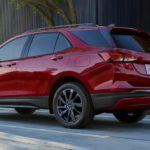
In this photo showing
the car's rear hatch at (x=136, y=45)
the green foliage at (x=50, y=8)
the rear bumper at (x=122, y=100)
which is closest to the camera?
the rear bumper at (x=122, y=100)

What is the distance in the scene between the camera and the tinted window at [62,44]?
9.52 meters

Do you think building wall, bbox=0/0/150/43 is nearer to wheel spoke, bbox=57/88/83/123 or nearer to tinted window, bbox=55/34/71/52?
tinted window, bbox=55/34/71/52

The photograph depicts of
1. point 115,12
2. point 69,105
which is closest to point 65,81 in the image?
point 69,105

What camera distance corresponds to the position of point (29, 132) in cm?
902

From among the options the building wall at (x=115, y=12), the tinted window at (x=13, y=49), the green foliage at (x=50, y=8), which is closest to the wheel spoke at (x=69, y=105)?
the tinted window at (x=13, y=49)

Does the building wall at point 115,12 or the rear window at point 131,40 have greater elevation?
the building wall at point 115,12

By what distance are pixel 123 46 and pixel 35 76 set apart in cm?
177

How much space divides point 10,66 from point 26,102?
0.85 m

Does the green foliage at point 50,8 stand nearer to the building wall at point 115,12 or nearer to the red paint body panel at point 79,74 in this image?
the building wall at point 115,12

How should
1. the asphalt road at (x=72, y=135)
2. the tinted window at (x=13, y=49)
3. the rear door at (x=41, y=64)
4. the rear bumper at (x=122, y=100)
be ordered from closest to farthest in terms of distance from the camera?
the asphalt road at (x=72, y=135)
the rear bumper at (x=122, y=100)
the rear door at (x=41, y=64)
the tinted window at (x=13, y=49)

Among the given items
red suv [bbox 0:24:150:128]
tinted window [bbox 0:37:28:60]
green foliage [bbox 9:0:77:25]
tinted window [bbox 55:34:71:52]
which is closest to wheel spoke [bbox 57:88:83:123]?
red suv [bbox 0:24:150:128]

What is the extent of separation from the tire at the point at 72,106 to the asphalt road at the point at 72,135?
0.16 metres

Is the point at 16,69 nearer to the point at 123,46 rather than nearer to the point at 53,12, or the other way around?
the point at 123,46

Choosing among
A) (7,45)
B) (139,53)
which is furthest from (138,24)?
(139,53)
